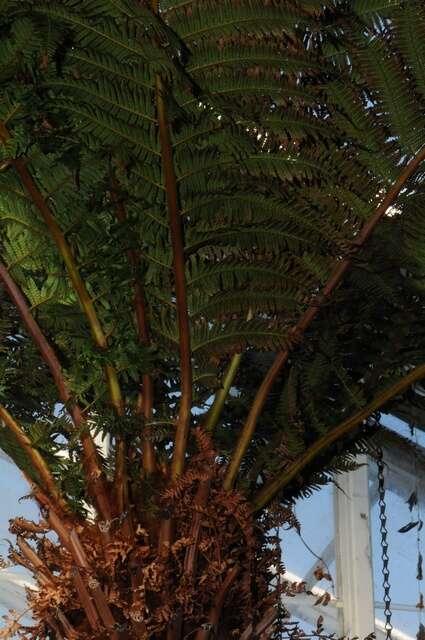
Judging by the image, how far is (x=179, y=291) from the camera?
0.88 m

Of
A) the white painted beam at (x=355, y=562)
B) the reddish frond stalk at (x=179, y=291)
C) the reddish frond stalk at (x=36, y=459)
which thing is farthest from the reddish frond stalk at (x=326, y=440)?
the white painted beam at (x=355, y=562)

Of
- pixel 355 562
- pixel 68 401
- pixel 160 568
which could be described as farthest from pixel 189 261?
pixel 355 562

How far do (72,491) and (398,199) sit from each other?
1.55ft

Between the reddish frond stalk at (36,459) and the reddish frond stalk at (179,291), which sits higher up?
the reddish frond stalk at (179,291)

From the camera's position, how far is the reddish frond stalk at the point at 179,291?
2.86 ft

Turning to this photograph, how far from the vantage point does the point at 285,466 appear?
96 centimetres

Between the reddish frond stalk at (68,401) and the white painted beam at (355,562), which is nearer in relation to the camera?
the reddish frond stalk at (68,401)

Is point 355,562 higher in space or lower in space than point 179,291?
higher

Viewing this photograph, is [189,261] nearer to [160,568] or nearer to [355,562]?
[160,568]

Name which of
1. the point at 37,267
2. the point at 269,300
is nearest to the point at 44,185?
the point at 37,267

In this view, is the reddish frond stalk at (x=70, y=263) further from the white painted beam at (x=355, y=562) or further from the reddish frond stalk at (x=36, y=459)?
the white painted beam at (x=355, y=562)

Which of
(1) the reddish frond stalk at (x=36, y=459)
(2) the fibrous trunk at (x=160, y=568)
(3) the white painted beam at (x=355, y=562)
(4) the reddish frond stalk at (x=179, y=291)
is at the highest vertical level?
(3) the white painted beam at (x=355, y=562)

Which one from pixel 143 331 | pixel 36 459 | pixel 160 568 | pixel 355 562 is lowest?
pixel 160 568

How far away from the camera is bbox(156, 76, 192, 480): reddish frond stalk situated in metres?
0.87
